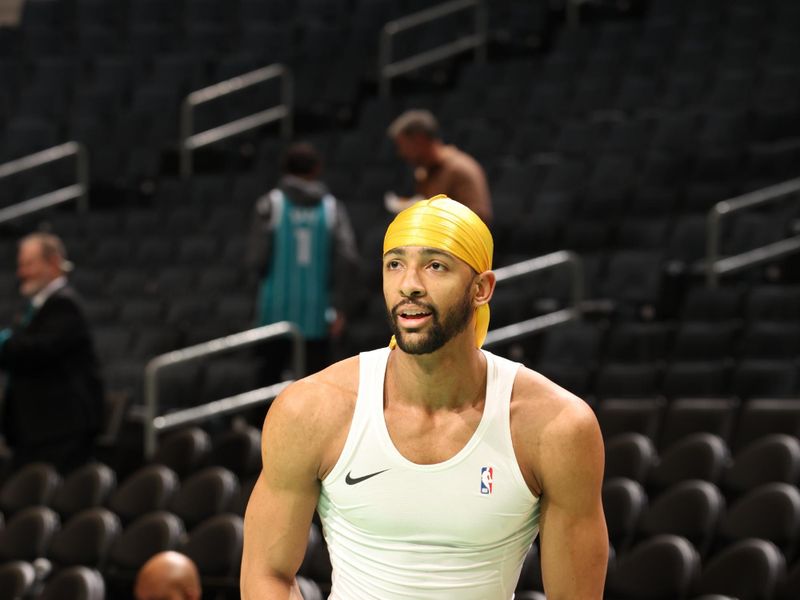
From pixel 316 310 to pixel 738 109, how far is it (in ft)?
13.8

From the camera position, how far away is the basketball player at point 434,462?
8.33 feet

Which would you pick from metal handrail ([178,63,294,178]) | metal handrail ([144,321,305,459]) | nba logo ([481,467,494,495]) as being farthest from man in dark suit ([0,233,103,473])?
metal handrail ([178,63,294,178])

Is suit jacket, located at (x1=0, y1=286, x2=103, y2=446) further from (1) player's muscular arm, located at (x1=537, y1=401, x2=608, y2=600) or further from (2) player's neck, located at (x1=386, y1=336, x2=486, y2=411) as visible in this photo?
(1) player's muscular arm, located at (x1=537, y1=401, x2=608, y2=600)

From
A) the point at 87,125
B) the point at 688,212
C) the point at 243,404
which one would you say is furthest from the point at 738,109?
the point at 87,125

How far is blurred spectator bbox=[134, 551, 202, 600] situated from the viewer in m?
4.90

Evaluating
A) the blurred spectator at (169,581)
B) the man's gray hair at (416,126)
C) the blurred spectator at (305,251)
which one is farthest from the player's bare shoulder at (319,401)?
the blurred spectator at (305,251)

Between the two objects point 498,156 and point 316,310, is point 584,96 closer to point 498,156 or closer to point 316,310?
point 498,156

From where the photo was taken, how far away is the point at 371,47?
1366 cm

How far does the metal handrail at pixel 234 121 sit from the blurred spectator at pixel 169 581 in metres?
7.85

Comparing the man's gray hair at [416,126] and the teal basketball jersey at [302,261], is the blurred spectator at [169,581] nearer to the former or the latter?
the man's gray hair at [416,126]

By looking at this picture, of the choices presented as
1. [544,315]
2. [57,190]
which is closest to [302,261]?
[544,315]

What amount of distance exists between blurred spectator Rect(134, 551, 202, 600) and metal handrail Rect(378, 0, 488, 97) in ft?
28.1

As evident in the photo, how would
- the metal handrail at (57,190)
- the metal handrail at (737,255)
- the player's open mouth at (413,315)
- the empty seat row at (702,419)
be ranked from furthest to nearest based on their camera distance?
A: the metal handrail at (57,190) → the metal handrail at (737,255) → the empty seat row at (702,419) → the player's open mouth at (413,315)

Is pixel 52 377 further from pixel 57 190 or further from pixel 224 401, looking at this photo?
pixel 57 190
